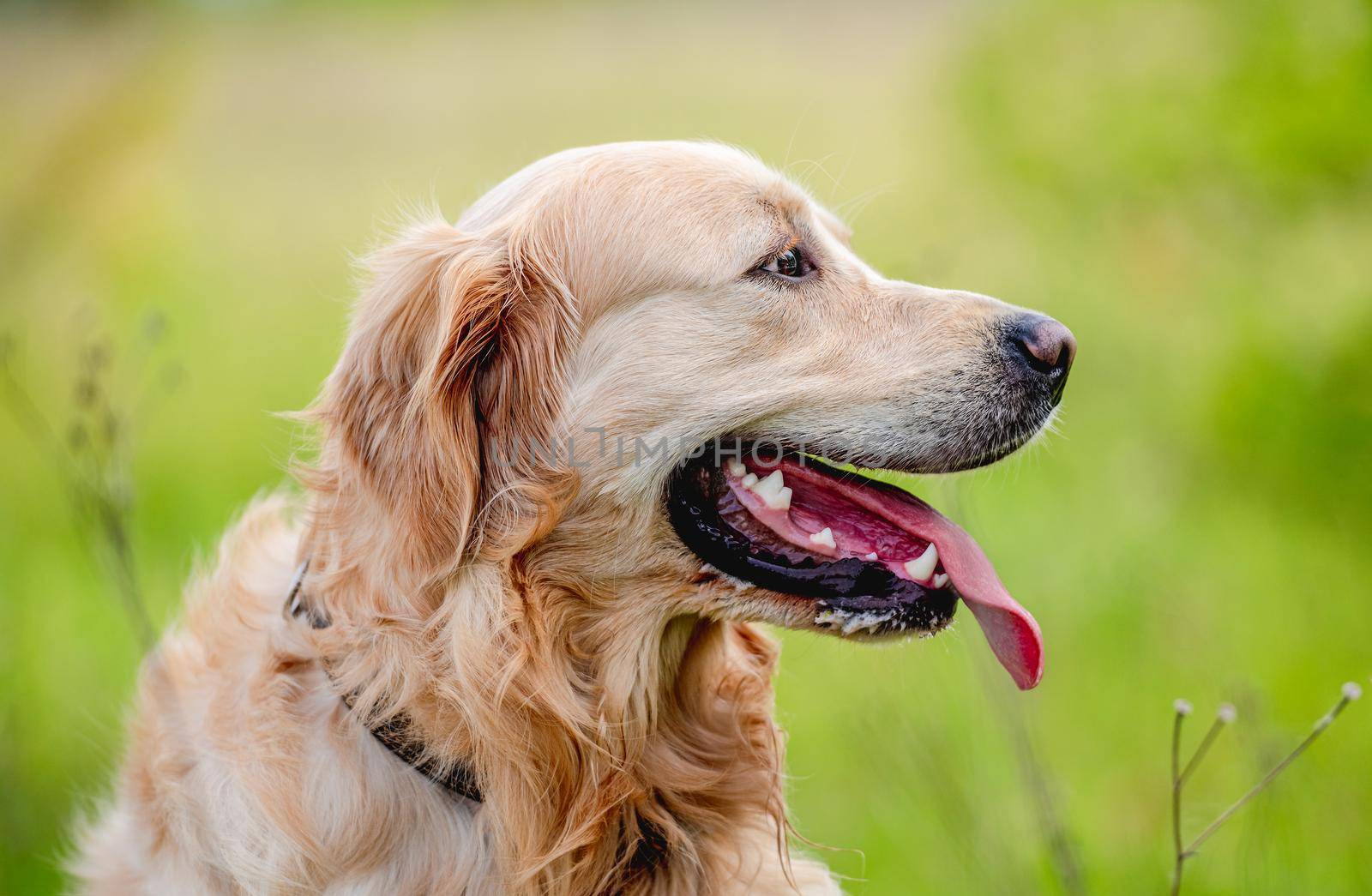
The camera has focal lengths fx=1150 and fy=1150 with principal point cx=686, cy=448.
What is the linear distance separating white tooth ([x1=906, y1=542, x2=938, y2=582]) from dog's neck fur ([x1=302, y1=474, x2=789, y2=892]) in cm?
58

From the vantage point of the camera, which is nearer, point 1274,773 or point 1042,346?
point 1274,773

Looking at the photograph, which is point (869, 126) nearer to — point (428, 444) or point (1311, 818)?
point (1311, 818)

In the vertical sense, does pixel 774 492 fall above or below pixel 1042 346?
below

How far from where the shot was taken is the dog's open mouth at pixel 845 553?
2945mm

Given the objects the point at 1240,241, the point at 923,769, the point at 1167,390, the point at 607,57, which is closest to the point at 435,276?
the point at 923,769

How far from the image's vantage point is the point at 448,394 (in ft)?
9.47

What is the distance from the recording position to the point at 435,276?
9.80 ft

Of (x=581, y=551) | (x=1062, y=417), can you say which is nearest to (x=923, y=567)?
(x=581, y=551)

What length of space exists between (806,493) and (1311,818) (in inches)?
110

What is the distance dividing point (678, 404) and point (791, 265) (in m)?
0.57

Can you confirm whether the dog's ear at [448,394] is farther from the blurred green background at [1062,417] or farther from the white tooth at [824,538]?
the white tooth at [824,538]

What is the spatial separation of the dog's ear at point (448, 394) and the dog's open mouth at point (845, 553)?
444 millimetres

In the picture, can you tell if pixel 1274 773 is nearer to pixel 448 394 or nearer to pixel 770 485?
pixel 770 485

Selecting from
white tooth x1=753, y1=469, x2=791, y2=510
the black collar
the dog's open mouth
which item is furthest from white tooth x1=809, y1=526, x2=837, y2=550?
the black collar
